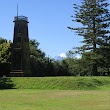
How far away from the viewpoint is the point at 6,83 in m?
39.9

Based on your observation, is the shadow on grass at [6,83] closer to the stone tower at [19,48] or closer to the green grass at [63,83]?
the green grass at [63,83]

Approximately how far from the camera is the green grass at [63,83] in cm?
3700

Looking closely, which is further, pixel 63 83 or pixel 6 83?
pixel 6 83

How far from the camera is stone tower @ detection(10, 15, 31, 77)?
5378cm

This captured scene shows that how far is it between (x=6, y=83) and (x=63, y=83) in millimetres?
7428

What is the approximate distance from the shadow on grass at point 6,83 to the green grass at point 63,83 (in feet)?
1.56

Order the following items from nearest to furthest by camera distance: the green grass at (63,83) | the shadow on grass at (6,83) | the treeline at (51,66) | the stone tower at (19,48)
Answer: the green grass at (63,83) < the shadow on grass at (6,83) < the stone tower at (19,48) < the treeline at (51,66)
